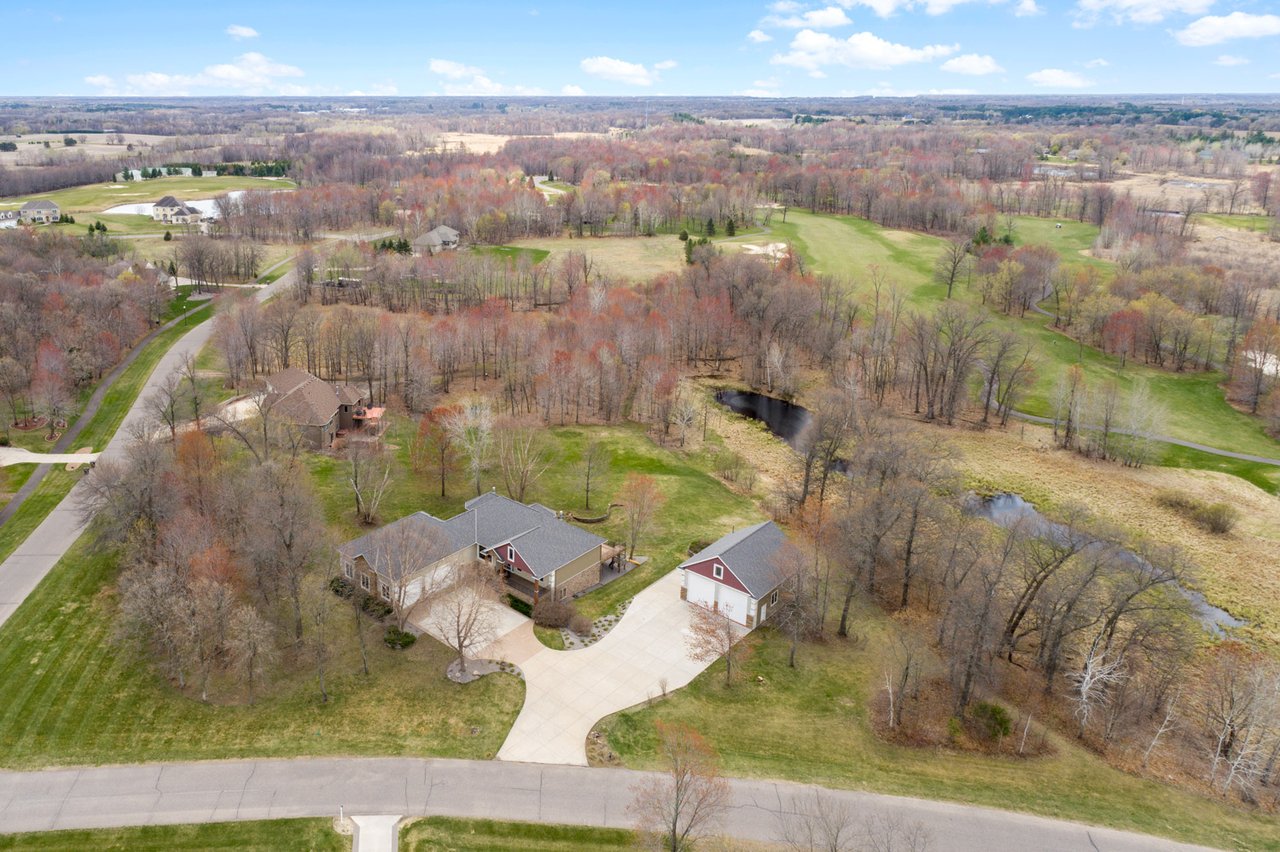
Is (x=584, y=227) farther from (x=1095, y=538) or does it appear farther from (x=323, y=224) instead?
(x=1095, y=538)

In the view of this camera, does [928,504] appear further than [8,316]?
No

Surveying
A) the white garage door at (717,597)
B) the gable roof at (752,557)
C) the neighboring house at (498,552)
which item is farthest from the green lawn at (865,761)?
the neighboring house at (498,552)

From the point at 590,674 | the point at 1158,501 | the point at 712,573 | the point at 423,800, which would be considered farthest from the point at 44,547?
the point at 1158,501

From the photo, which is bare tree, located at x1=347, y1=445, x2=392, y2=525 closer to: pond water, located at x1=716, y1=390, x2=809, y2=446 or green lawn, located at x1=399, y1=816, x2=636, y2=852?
green lawn, located at x1=399, y1=816, x2=636, y2=852

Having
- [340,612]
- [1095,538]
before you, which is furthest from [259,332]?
[1095,538]

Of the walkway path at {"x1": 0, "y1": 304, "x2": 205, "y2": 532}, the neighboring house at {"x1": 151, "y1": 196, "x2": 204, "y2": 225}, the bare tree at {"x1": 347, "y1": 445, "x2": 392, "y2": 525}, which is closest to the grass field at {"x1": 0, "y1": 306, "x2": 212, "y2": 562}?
the walkway path at {"x1": 0, "y1": 304, "x2": 205, "y2": 532}

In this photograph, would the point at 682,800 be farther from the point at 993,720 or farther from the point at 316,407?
the point at 316,407

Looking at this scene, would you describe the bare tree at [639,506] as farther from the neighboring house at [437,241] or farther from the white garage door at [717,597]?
the neighboring house at [437,241]
